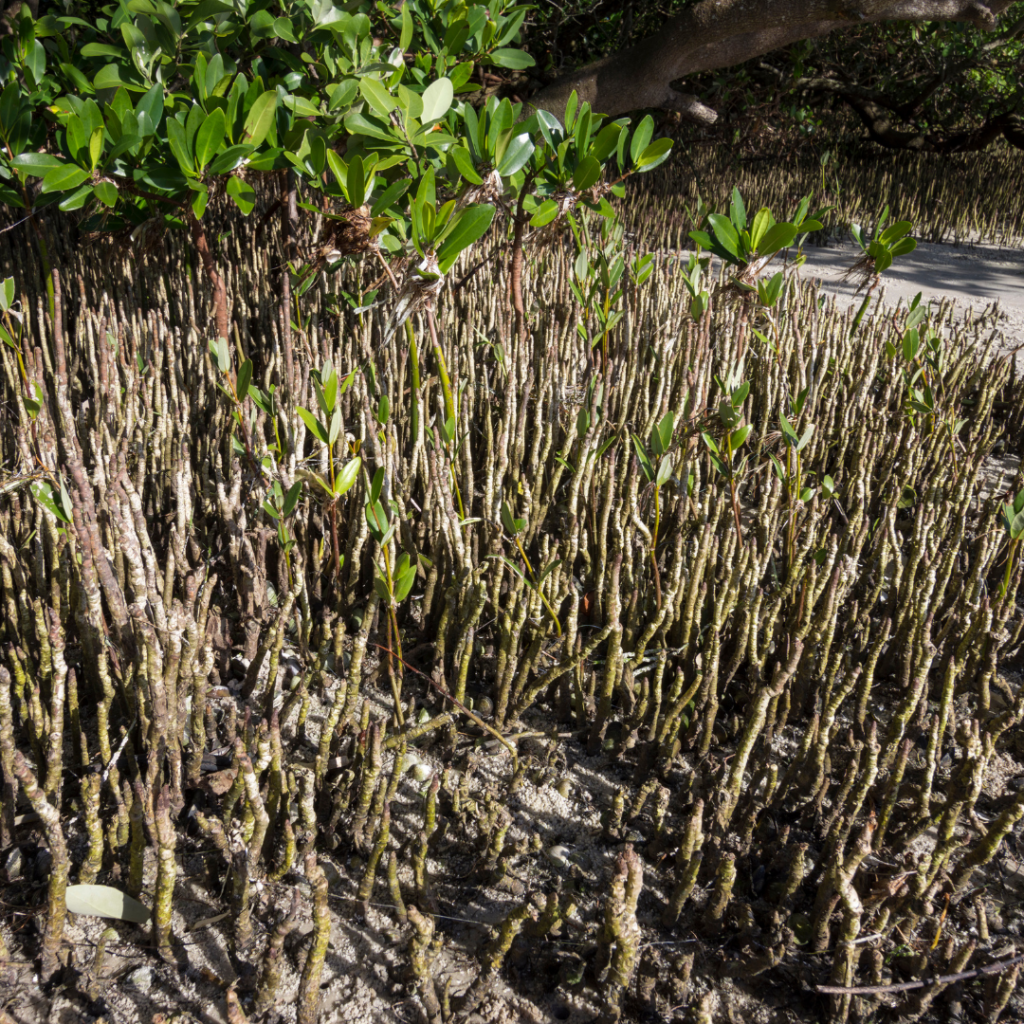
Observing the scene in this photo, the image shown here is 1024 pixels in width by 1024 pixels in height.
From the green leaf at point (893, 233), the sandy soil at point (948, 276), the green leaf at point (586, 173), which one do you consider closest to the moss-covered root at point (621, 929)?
the green leaf at point (586, 173)

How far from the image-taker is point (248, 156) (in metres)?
1.64

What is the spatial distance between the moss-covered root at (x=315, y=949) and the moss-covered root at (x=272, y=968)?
0.03 meters

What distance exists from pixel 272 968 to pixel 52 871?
0.28 meters

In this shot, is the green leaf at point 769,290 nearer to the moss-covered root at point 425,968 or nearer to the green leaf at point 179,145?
the green leaf at point 179,145

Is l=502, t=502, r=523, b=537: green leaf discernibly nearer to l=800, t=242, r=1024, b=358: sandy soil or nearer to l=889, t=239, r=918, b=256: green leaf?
l=889, t=239, r=918, b=256: green leaf

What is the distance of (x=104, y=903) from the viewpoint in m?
0.96

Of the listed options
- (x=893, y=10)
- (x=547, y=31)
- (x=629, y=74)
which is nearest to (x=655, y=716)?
(x=893, y=10)

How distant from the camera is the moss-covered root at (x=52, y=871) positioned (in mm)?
867

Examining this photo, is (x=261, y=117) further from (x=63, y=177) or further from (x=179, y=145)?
(x=63, y=177)

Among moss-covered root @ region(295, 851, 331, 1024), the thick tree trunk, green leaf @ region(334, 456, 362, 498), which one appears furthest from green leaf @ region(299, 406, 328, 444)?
the thick tree trunk

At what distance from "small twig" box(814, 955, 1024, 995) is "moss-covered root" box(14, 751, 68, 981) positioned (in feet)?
2.77

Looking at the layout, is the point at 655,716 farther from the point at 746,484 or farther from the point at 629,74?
the point at 629,74

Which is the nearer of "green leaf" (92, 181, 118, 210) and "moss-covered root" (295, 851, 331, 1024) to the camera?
"moss-covered root" (295, 851, 331, 1024)

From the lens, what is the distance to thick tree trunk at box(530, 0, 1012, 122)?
3861 millimetres
